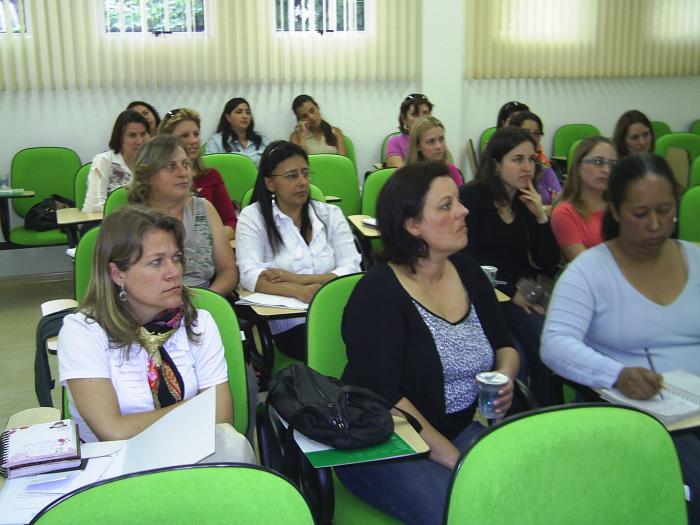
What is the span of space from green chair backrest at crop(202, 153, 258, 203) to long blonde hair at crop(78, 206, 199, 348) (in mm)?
2999

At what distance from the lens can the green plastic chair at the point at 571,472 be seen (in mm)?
1381

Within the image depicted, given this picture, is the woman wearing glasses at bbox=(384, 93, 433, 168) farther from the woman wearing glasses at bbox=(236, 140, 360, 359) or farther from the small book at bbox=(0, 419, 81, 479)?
the small book at bbox=(0, 419, 81, 479)

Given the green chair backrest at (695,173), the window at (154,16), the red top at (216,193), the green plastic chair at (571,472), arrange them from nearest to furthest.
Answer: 1. the green plastic chair at (571,472)
2. the red top at (216,193)
3. the green chair backrest at (695,173)
4. the window at (154,16)

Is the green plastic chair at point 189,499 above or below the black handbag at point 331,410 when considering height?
above

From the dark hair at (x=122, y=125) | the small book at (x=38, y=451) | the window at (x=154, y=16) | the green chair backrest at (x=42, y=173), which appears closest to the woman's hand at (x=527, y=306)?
the small book at (x=38, y=451)

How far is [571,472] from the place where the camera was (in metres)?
1.44

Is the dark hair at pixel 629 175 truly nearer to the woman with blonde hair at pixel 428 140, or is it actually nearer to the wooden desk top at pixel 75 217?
the woman with blonde hair at pixel 428 140

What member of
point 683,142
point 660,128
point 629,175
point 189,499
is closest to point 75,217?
point 629,175

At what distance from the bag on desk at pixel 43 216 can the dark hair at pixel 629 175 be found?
4.14 metres

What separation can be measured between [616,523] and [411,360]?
802 mm

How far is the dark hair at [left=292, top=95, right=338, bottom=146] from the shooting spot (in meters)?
6.37

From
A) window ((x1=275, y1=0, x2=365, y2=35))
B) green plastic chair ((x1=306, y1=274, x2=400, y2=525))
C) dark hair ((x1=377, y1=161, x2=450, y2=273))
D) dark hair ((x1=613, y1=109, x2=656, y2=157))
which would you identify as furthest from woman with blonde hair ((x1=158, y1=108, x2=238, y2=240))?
dark hair ((x1=613, y1=109, x2=656, y2=157))

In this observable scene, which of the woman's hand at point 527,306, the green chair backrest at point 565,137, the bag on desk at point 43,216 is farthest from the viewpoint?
the green chair backrest at point 565,137

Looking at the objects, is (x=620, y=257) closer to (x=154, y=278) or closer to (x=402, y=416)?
(x=402, y=416)
